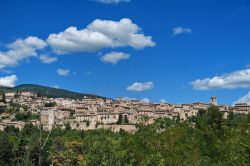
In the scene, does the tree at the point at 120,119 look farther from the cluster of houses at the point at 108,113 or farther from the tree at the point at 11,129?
the tree at the point at 11,129

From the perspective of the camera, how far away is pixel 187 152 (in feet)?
99.5

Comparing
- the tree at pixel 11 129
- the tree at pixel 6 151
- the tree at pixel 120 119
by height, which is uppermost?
the tree at pixel 120 119

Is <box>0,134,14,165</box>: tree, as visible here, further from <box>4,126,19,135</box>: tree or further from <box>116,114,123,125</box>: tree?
<box>116,114,123,125</box>: tree

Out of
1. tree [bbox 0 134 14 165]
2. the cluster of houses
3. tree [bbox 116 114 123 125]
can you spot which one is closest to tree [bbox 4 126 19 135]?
the cluster of houses

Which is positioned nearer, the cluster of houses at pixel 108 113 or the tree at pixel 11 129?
the tree at pixel 11 129

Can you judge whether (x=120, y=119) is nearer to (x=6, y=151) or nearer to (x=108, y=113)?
(x=108, y=113)

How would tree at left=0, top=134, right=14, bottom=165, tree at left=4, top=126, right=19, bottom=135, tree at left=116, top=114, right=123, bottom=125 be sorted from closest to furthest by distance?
tree at left=0, top=134, right=14, bottom=165 → tree at left=4, top=126, right=19, bottom=135 → tree at left=116, top=114, right=123, bottom=125

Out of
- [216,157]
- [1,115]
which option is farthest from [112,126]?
[216,157]

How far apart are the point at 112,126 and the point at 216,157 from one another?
8262 cm

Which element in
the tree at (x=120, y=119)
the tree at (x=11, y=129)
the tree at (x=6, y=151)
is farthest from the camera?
the tree at (x=120, y=119)

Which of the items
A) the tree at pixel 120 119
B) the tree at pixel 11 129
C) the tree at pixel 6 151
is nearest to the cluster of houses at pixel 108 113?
the tree at pixel 120 119

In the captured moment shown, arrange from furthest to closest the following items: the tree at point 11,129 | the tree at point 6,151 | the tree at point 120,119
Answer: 1. the tree at point 120,119
2. the tree at point 11,129
3. the tree at point 6,151

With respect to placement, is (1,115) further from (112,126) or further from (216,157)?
(216,157)

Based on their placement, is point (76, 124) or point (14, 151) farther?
point (76, 124)
